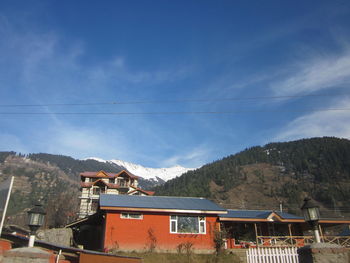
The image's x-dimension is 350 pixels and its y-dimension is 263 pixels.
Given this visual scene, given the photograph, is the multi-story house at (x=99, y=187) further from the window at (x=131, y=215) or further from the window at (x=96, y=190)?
the window at (x=131, y=215)

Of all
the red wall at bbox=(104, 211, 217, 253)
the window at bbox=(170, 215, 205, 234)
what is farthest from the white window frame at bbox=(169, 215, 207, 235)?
the red wall at bbox=(104, 211, 217, 253)

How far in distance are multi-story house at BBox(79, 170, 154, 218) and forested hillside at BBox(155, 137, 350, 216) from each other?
41749mm

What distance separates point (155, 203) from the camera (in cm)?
2402

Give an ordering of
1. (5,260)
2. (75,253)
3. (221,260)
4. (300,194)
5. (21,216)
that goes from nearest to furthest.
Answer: (5,260), (75,253), (221,260), (300,194), (21,216)

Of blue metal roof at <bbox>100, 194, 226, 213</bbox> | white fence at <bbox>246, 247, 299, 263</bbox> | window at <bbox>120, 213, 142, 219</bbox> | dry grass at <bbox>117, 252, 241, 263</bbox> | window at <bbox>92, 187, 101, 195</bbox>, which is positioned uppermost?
window at <bbox>92, 187, 101, 195</bbox>

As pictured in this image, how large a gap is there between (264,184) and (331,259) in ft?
405

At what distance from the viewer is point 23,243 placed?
11.9m

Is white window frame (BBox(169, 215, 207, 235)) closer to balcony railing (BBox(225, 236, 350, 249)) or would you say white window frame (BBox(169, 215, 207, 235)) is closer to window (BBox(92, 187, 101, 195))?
balcony railing (BBox(225, 236, 350, 249))

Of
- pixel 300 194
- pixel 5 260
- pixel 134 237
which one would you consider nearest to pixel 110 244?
pixel 134 237

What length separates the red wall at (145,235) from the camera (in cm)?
2131

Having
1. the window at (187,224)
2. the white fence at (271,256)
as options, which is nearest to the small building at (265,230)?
the window at (187,224)

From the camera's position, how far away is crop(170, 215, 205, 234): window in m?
22.8

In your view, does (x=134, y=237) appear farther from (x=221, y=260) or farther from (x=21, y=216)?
(x=21, y=216)

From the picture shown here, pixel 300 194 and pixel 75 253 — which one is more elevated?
pixel 300 194
